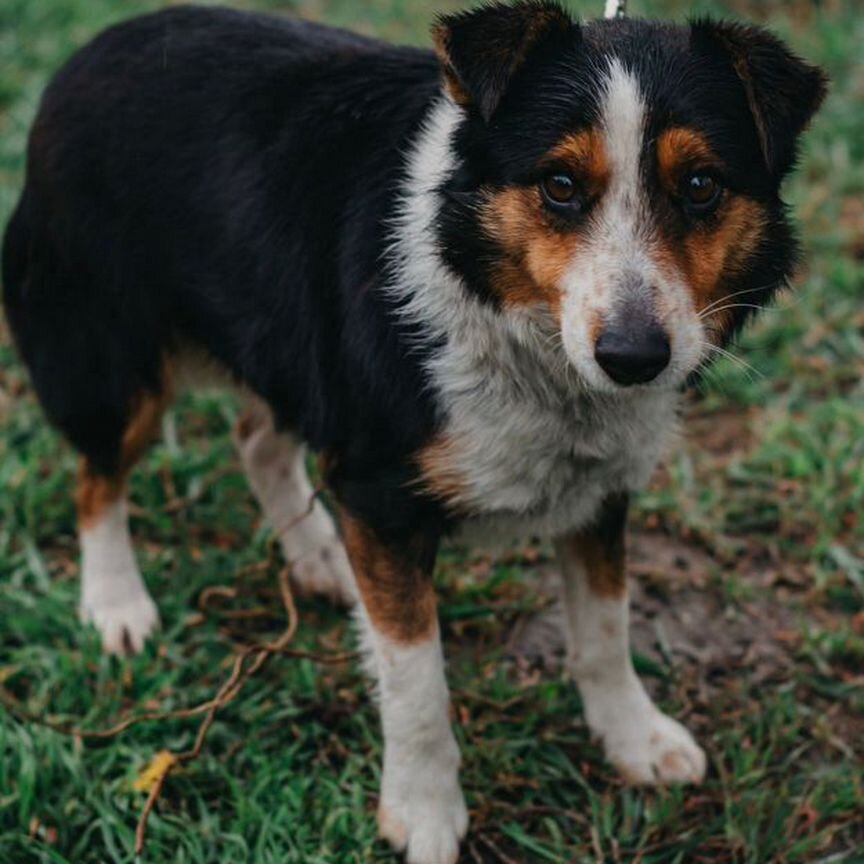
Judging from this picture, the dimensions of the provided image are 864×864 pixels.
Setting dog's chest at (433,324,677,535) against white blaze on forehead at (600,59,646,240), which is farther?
dog's chest at (433,324,677,535)

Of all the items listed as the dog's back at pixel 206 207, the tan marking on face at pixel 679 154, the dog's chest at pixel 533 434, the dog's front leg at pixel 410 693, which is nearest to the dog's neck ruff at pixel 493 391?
the dog's chest at pixel 533 434

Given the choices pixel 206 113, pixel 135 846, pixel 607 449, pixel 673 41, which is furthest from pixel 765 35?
pixel 135 846

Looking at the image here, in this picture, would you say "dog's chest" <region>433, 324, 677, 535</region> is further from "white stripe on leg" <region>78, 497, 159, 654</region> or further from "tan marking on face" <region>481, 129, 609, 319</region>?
"white stripe on leg" <region>78, 497, 159, 654</region>

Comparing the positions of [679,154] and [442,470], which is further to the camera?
[442,470]

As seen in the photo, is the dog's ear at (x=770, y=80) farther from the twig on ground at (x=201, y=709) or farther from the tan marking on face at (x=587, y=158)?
the twig on ground at (x=201, y=709)

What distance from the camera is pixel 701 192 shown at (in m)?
2.79

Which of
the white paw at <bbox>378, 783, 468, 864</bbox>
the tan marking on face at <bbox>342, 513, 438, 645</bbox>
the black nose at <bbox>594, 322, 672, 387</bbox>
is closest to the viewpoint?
the black nose at <bbox>594, 322, 672, 387</bbox>

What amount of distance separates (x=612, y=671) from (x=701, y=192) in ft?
4.50

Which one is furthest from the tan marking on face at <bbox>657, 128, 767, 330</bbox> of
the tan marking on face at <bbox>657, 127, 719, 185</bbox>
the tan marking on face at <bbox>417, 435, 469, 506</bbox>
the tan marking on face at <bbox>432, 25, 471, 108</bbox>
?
the tan marking on face at <bbox>417, 435, 469, 506</bbox>

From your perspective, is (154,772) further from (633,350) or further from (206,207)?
(633,350)

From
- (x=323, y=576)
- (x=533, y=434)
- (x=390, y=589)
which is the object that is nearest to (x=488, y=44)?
(x=533, y=434)

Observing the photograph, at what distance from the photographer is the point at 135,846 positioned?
3279 millimetres

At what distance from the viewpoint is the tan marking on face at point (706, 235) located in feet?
8.93

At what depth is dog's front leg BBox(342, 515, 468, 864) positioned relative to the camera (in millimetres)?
3197
